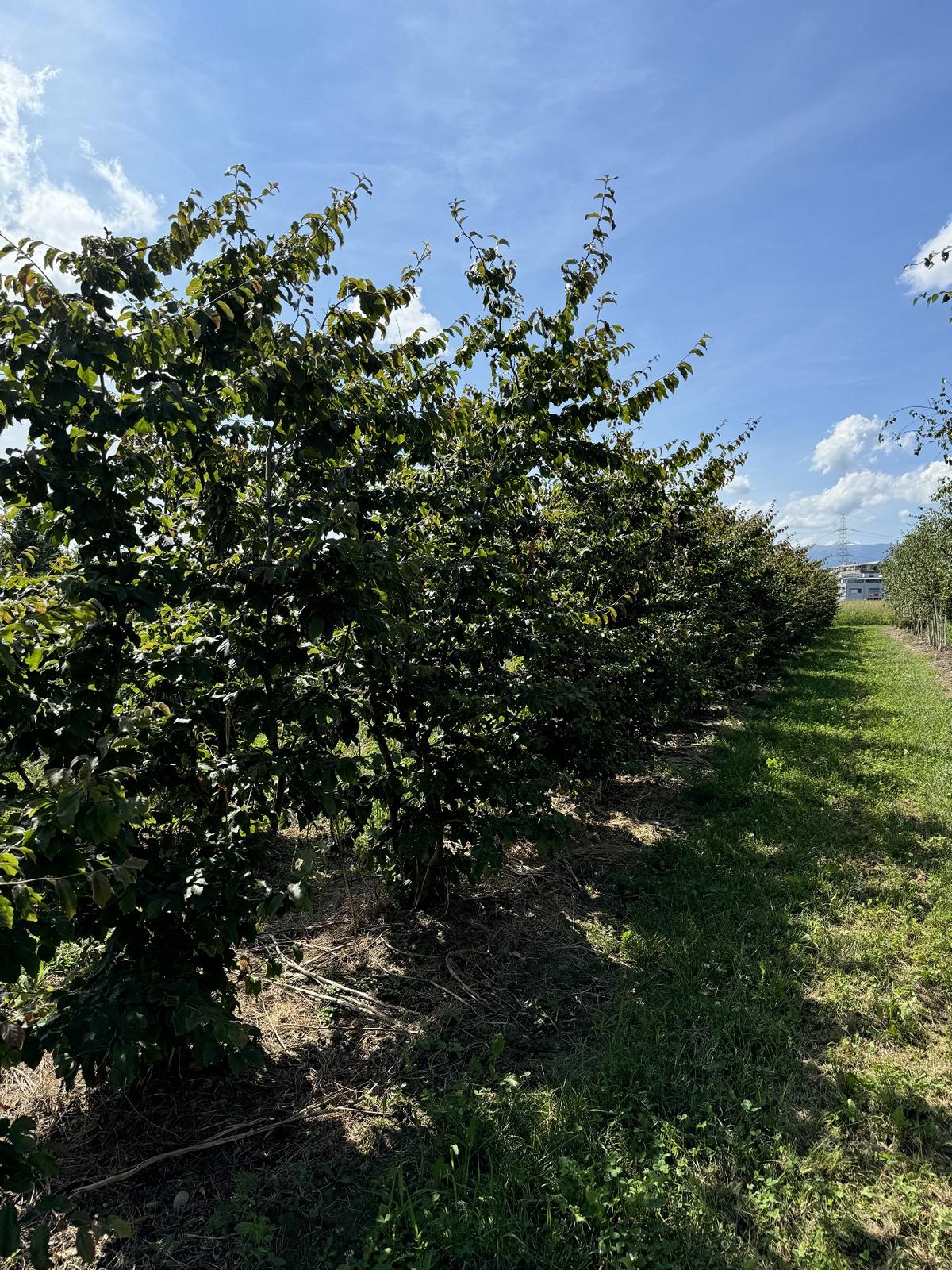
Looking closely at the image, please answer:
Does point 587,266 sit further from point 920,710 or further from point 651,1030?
point 920,710

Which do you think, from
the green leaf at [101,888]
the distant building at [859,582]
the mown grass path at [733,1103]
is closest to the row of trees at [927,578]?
the mown grass path at [733,1103]

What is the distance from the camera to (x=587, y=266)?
3996mm

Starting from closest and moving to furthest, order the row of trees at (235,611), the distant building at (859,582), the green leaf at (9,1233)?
the green leaf at (9,1233)
the row of trees at (235,611)
the distant building at (859,582)

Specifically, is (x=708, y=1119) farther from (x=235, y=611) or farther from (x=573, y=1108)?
(x=235, y=611)

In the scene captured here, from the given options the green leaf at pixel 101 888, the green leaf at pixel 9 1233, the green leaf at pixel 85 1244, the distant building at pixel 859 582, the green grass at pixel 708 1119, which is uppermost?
the distant building at pixel 859 582

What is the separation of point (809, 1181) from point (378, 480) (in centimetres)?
306

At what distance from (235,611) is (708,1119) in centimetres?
254

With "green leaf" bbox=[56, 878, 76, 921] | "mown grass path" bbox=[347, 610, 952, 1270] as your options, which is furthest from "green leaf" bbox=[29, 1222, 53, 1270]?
"mown grass path" bbox=[347, 610, 952, 1270]

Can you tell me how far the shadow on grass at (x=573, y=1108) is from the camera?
2133 mm

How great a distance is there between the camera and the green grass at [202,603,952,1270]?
212 cm

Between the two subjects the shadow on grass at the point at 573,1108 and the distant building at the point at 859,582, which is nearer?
the shadow on grass at the point at 573,1108

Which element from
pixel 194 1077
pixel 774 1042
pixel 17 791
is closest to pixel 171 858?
pixel 17 791

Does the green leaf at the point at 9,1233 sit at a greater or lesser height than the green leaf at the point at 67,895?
lesser

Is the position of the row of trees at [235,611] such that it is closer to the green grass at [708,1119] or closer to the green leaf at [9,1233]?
the green leaf at [9,1233]
